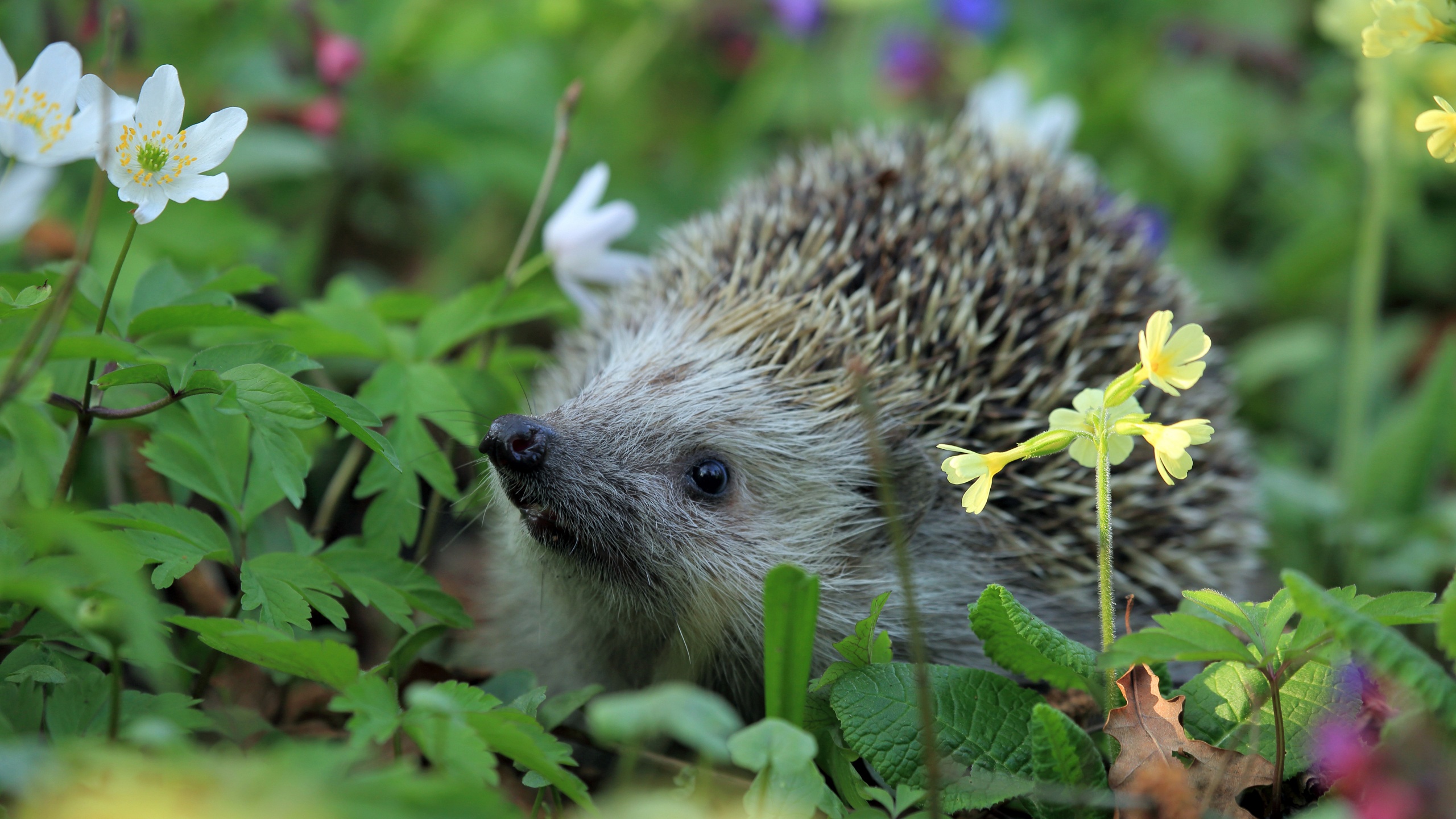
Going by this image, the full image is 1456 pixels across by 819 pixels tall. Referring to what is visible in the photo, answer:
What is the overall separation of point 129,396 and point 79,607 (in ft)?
2.08

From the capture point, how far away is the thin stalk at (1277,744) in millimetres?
1528

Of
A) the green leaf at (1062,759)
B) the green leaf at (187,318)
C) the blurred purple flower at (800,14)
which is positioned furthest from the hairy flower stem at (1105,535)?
the blurred purple flower at (800,14)

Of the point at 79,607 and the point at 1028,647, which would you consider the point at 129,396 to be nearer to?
the point at 79,607

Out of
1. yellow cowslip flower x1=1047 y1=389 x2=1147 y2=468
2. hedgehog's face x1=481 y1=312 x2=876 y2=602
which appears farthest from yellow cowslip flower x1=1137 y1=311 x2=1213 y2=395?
hedgehog's face x1=481 y1=312 x2=876 y2=602

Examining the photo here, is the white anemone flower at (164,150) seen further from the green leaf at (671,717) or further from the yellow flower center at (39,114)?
the green leaf at (671,717)

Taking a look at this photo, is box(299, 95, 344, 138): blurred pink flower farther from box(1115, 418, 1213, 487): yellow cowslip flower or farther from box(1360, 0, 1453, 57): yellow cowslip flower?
box(1360, 0, 1453, 57): yellow cowslip flower

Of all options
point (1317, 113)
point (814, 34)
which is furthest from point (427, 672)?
point (1317, 113)

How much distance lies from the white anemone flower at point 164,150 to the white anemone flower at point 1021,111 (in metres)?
2.38

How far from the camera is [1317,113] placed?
14.2 ft

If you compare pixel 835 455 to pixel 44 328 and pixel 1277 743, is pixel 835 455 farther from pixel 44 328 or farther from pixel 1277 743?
pixel 44 328

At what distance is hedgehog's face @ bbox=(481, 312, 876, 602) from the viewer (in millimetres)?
1995

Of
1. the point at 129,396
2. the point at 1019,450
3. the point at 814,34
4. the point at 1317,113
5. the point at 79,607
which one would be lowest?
the point at 79,607

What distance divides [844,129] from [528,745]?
316 cm

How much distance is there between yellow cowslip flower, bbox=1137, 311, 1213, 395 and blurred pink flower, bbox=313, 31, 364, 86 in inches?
101
